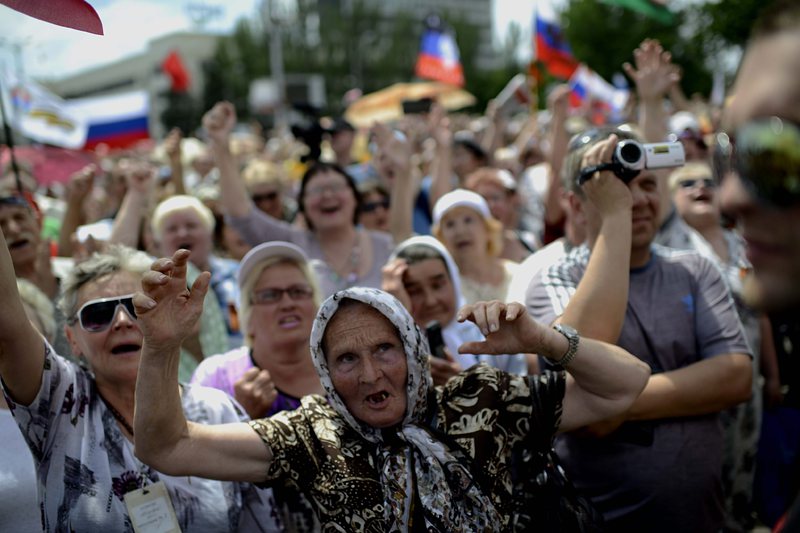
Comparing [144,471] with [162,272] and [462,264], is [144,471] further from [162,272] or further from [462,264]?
[462,264]

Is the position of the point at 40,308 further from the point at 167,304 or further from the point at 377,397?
the point at 377,397

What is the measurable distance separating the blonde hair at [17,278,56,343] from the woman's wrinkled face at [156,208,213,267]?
4.08 feet

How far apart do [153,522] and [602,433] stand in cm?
147

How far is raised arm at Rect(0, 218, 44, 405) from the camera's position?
236 centimetres

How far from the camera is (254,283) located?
3695mm

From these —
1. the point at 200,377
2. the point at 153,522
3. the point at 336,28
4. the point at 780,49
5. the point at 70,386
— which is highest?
the point at 336,28

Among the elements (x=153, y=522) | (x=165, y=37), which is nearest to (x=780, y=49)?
(x=153, y=522)

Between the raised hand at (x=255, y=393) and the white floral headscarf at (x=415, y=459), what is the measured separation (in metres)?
0.58

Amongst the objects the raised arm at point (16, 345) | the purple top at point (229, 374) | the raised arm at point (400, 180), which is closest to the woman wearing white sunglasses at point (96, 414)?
the raised arm at point (16, 345)

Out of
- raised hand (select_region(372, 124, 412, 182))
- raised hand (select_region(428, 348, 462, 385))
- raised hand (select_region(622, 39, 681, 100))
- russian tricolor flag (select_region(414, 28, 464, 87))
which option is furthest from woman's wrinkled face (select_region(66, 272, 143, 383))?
russian tricolor flag (select_region(414, 28, 464, 87))

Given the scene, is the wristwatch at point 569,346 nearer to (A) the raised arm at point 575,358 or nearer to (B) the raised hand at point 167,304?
(A) the raised arm at point 575,358

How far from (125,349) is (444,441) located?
1.14m

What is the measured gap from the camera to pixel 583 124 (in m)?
10.7

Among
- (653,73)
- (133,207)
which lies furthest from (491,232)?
(133,207)
